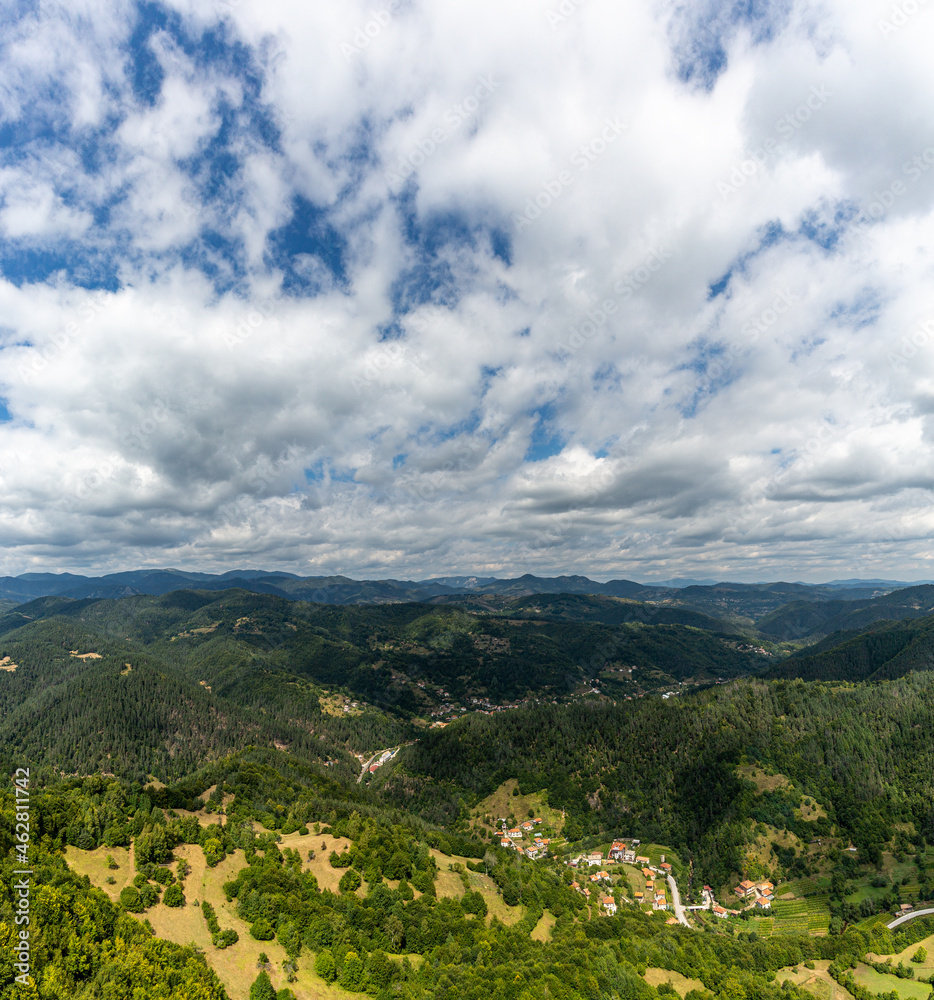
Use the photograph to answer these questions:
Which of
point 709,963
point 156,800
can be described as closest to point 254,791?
point 156,800

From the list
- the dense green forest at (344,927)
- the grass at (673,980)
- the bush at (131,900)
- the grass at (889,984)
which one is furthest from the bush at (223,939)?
the grass at (889,984)

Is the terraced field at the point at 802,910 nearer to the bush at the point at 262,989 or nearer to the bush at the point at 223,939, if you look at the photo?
the bush at the point at 262,989

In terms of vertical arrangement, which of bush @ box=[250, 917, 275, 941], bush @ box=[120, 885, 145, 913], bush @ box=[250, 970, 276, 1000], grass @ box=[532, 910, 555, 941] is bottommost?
grass @ box=[532, 910, 555, 941]

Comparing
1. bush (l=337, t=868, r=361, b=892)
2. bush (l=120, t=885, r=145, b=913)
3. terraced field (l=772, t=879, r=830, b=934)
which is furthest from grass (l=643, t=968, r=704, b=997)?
terraced field (l=772, t=879, r=830, b=934)

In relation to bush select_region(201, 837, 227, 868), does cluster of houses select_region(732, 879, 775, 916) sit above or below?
below

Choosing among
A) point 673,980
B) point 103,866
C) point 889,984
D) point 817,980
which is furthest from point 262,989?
point 889,984

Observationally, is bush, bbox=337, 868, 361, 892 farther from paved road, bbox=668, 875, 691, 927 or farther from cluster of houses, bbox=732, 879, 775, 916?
cluster of houses, bbox=732, 879, 775, 916

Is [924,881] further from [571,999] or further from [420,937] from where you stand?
[420,937]
